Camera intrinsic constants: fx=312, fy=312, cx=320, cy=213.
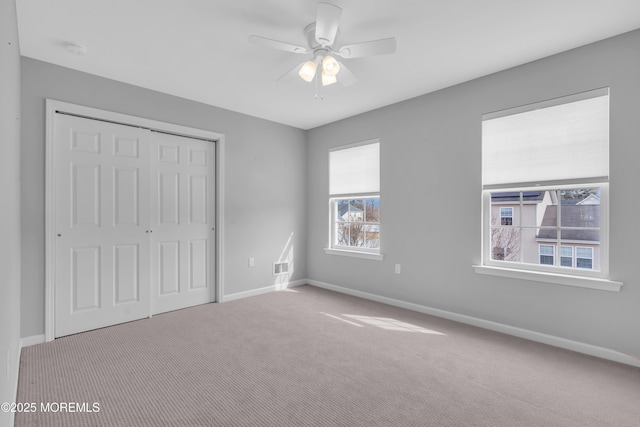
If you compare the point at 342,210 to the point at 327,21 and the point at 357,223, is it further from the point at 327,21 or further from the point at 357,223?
the point at 327,21

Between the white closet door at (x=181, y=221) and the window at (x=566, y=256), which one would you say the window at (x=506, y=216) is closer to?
the window at (x=566, y=256)

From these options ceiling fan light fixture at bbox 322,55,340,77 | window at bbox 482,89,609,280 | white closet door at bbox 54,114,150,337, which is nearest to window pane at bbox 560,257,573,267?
window at bbox 482,89,609,280

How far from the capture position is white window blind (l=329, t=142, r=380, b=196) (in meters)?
4.40

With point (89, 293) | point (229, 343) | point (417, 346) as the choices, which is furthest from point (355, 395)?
point (89, 293)

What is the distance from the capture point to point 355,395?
82.5 inches

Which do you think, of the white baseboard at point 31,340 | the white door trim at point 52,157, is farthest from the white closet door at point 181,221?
the white baseboard at point 31,340

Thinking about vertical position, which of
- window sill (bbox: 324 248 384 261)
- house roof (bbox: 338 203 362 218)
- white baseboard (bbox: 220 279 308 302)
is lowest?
white baseboard (bbox: 220 279 308 302)

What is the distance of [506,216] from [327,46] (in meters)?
2.43

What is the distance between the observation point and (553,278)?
282 cm

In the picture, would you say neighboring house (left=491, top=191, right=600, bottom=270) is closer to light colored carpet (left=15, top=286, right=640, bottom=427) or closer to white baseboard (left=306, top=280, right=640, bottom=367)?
white baseboard (left=306, top=280, right=640, bottom=367)

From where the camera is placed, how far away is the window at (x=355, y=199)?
14.5ft

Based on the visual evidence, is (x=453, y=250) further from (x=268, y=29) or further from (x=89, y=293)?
(x=89, y=293)

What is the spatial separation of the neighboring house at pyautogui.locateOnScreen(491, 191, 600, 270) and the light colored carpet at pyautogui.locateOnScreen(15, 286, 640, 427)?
819 millimetres

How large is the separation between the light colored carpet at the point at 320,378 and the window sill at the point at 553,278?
1.95ft
